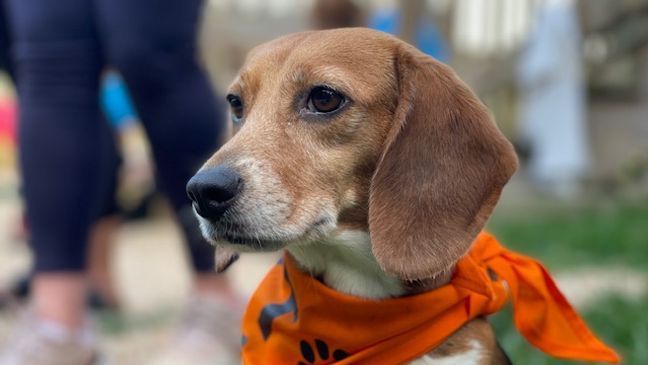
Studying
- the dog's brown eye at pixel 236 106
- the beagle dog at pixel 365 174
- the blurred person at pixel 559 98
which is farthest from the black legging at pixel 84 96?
the blurred person at pixel 559 98

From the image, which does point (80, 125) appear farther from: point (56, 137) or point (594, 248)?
point (594, 248)

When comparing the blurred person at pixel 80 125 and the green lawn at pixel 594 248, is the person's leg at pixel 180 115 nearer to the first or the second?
the blurred person at pixel 80 125

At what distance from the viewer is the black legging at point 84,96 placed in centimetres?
265

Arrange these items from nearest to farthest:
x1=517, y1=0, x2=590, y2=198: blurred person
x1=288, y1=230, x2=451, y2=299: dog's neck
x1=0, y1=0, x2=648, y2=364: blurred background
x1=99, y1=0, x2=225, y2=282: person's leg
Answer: x1=288, y1=230, x2=451, y2=299: dog's neck, x1=99, y1=0, x2=225, y2=282: person's leg, x1=0, y1=0, x2=648, y2=364: blurred background, x1=517, y1=0, x2=590, y2=198: blurred person

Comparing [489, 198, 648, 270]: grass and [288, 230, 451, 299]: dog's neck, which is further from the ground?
[288, 230, 451, 299]: dog's neck

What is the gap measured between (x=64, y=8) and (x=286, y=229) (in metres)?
1.23

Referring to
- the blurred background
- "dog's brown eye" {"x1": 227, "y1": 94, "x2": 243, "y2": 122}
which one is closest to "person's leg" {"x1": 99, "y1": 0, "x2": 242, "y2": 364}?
"dog's brown eye" {"x1": 227, "y1": 94, "x2": 243, "y2": 122}

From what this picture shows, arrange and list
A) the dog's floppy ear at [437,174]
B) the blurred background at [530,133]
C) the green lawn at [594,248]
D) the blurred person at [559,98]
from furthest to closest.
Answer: the blurred person at [559,98] < the blurred background at [530,133] < the green lawn at [594,248] < the dog's floppy ear at [437,174]

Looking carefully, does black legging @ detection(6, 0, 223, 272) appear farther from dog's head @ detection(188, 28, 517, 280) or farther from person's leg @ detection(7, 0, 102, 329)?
dog's head @ detection(188, 28, 517, 280)

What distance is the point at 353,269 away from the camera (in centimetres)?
202

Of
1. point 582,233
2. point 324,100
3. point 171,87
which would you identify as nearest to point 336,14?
point 171,87

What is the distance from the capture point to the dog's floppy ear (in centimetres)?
187

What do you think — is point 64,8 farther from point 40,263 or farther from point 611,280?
point 611,280

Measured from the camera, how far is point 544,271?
7.05 ft
